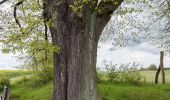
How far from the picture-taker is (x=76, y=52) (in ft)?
66.6

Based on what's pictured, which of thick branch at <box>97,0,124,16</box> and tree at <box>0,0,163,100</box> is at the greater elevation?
thick branch at <box>97,0,124,16</box>

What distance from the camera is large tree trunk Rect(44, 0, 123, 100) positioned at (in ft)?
66.6

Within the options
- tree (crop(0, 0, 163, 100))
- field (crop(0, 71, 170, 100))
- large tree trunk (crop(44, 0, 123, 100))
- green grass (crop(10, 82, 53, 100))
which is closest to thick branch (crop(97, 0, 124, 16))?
tree (crop(0, 0, 163, 100))

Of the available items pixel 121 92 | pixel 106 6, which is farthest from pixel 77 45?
Result: pixel 121 92

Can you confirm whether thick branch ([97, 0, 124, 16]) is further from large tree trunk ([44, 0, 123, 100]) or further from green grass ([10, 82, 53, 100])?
green grass ([10, 82, 53, 100])

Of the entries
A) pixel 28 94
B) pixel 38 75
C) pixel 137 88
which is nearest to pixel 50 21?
pixel 137 88

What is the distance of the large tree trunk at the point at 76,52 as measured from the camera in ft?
66.6

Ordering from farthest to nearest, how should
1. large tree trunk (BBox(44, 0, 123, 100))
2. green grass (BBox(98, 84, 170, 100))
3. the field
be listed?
the field → green grass (BBox(98, 84, 170, 100)) → large tree trunk (BBox(44, 0, 123, 100))

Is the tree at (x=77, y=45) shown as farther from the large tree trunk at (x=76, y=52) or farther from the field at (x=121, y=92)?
the field at (x=121, y=92)

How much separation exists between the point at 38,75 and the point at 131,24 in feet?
34.1

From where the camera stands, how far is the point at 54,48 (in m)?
21.0

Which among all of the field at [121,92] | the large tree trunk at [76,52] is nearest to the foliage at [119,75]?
the field at [121,92]

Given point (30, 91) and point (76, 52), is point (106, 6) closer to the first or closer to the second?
point (76, 52)

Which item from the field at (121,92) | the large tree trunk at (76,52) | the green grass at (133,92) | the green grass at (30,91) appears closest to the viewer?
the large tree trunk at (76,52)
